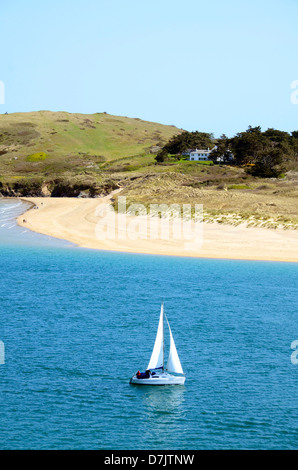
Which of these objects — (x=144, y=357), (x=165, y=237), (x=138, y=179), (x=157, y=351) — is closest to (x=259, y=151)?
(x=138, y=179)

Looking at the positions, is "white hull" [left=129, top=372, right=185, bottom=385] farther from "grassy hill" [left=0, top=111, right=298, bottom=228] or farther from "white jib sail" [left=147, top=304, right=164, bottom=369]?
"grassy hill" [left=0, top=111, right=298, bottom=228]

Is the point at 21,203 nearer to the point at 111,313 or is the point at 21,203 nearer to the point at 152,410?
the point at 111,313

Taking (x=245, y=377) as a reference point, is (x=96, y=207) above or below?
above

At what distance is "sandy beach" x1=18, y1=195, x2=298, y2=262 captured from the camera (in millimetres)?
53375

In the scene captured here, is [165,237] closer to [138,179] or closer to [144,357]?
[144,357]

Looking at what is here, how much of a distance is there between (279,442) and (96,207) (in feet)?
235

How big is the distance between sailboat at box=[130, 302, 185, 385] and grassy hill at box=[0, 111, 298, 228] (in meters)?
37.6

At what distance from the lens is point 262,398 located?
2375cm

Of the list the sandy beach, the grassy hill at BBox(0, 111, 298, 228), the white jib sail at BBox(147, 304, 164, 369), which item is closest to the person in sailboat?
the white jib sail at BBox(147, 304, 164, 369)

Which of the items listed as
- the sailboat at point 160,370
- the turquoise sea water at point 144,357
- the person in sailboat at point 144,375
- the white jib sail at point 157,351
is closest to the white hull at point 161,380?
the sailboat at point 160,370

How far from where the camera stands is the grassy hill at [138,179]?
72875 mm
